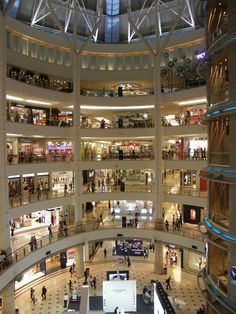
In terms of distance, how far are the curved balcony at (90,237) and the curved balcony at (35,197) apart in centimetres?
297

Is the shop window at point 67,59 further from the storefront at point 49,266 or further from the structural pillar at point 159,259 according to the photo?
the structural pillar at point 159,259

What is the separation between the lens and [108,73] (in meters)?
29.9

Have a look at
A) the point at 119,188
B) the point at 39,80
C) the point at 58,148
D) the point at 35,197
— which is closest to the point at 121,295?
the point at 35,197

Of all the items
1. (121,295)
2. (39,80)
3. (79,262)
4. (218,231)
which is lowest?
(121,295)

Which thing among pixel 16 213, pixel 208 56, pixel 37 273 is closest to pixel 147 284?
pixel 37 273

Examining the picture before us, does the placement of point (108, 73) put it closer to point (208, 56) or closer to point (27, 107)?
point (27, 107)

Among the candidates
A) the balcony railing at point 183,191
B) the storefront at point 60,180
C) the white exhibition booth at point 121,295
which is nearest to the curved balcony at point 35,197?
the storefront at point 60,180

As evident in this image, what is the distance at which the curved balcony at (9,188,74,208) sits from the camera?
2333cm

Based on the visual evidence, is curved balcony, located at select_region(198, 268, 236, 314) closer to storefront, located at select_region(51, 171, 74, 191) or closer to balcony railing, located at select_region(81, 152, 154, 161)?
balcony railing, located at select_region(81, 152, 154, 161)

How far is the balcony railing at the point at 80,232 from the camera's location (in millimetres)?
20261

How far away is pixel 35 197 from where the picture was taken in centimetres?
2544

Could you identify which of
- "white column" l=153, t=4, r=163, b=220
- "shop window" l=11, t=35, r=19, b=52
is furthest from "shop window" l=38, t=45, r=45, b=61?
"white column" l=153, t=4, r=163, b=220

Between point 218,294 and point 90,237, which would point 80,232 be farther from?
point 218,294

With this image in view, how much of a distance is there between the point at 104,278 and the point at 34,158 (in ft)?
39.4
